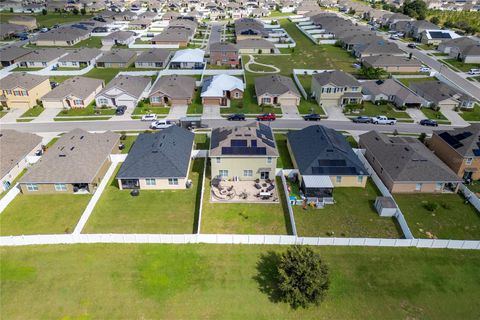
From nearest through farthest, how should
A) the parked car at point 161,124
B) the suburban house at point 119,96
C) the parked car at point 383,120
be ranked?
the parked car at point 161,124
the parked car at point 383,120
the suburban house at point 119,96

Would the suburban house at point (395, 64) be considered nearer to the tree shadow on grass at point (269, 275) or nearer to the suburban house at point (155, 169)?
the suburban house at point (155, 169)

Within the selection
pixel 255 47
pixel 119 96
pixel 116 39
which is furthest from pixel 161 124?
pixel 116 39

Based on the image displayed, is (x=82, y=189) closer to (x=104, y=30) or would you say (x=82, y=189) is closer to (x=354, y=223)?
(x=354, y=223)

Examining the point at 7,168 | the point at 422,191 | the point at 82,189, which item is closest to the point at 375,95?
the point at 422,191

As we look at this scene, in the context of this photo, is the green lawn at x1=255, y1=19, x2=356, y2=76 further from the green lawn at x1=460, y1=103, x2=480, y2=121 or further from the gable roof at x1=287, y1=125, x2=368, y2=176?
the gable roof at x1=287, y1=125, x2=368, y2=176

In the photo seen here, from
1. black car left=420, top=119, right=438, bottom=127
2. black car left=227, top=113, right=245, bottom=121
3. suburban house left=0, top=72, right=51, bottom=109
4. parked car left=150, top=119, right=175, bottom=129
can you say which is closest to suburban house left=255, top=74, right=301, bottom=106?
black car left=227, top=113, right=245, bottom=121

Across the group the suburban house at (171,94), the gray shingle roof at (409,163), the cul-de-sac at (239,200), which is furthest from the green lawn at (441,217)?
the suburban house at (171,94)
